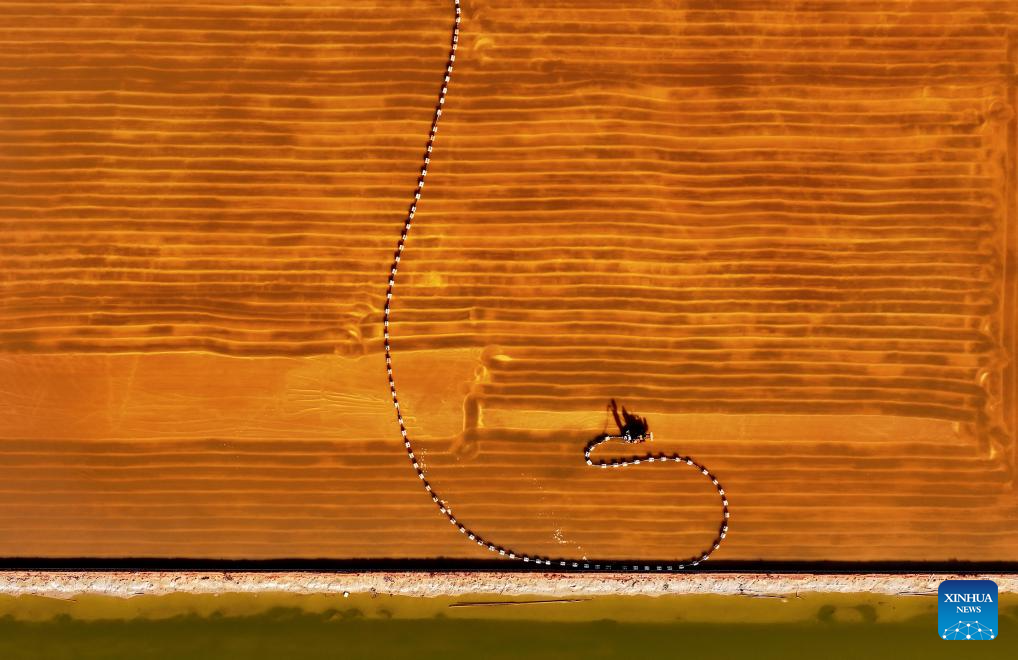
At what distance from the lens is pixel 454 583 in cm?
436

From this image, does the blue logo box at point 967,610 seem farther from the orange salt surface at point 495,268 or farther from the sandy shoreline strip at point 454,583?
the orange salt surface at point 495,268

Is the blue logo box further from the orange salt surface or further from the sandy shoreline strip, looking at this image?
the orange salt surface

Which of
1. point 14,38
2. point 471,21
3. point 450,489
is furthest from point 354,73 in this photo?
point 450,489

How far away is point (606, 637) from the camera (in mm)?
4445

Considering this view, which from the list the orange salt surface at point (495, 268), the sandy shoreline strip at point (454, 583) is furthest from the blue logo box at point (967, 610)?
the orange salt surface at point (495, 268)

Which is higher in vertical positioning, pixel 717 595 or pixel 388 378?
pixel 388 378

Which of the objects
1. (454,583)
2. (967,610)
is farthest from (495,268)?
(967,610)

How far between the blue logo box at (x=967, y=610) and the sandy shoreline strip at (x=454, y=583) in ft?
0.25

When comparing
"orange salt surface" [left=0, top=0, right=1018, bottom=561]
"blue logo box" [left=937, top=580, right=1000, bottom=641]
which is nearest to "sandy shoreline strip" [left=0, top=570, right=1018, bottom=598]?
"blue logo box" [left=937, top=580, right=1000, bottom=641]

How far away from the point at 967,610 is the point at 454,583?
3865mm

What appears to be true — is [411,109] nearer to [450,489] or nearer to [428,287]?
[428,287]

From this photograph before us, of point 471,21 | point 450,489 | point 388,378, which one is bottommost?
point 450,489

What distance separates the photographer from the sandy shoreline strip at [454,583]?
4.29m

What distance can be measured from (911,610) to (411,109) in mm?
5320
